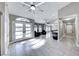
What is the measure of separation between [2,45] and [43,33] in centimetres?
921

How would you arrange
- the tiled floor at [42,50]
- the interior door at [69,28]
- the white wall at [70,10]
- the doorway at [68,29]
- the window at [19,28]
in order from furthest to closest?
the interior door at [69,28] → the doorway at [68,29] → the white wall at [70,10] → the window at [19,28] → the tiled floor at [42,50]

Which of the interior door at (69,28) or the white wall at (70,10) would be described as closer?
the white wall at (70,10)

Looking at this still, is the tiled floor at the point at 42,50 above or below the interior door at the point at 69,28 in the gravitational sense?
below

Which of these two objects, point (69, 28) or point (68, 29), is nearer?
point (69, 28)

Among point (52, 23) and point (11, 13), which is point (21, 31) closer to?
point (11, 13)

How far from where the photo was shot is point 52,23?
37.5ft

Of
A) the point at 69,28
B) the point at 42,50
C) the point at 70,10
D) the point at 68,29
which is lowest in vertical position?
the point at 42,50

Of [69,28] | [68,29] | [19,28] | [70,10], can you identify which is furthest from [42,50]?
[68,29]

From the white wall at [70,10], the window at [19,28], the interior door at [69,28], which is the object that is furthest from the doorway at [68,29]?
the window at [19,28]

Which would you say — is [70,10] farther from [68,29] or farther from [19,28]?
[68,29]

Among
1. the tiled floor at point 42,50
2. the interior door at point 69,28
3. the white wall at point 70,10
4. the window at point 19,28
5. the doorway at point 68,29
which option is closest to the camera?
the tiled floor at point 42,50

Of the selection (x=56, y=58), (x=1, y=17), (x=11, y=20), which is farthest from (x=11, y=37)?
(x=56, y=58)

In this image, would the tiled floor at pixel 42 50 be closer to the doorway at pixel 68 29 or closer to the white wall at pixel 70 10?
the doorway at pixel 68 29

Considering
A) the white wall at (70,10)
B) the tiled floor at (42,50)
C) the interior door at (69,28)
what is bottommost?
the tiled floor at (42,50)
